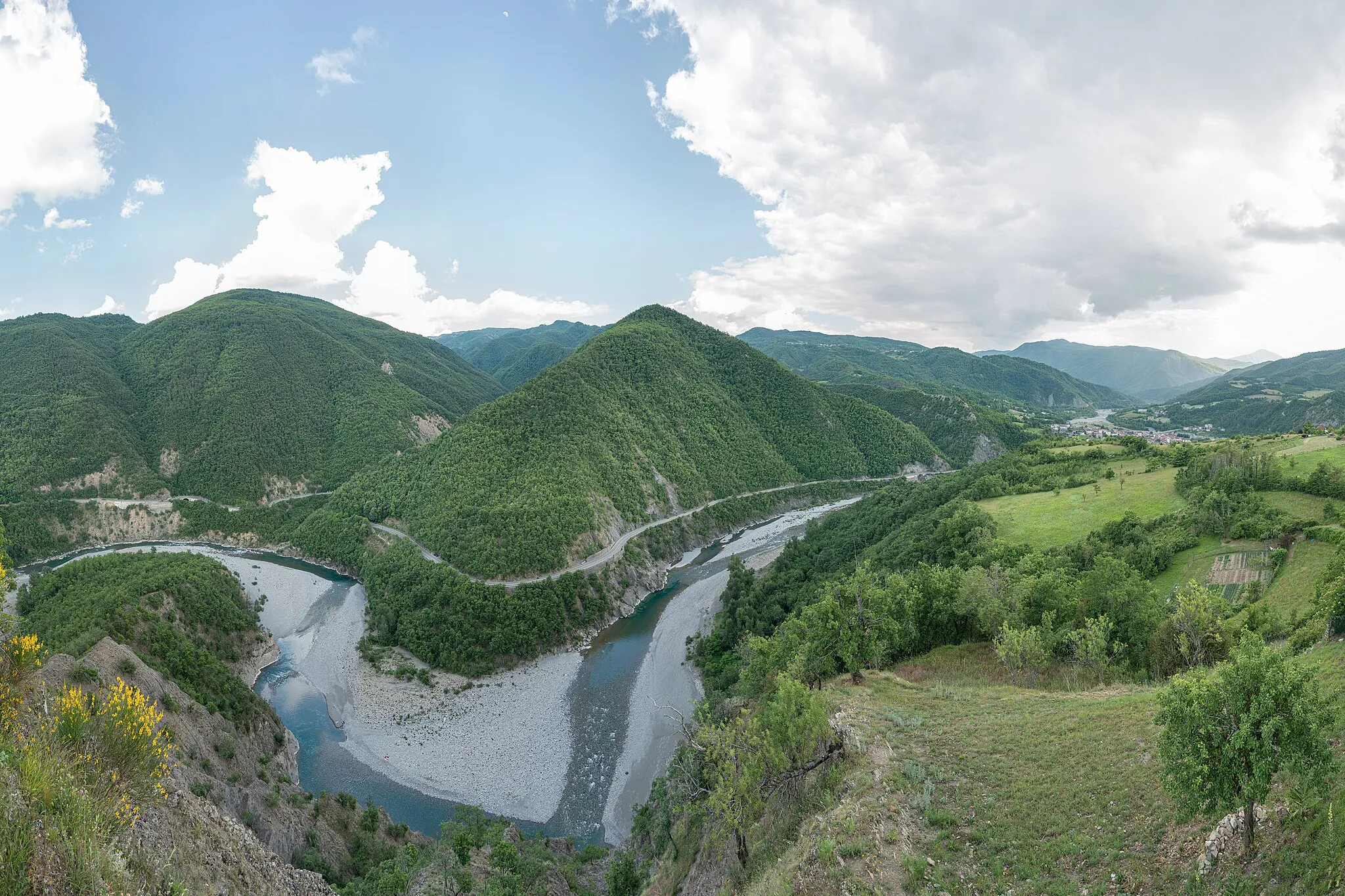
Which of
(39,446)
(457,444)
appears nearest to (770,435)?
(457,444)

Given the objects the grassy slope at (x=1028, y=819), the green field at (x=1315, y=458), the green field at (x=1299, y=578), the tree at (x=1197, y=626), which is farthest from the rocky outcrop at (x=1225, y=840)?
the green field at (x=1315, y=458)

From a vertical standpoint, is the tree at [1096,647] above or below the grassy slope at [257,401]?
below

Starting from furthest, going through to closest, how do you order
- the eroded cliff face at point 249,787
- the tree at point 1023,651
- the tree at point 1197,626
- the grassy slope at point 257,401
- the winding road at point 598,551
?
the grassy slope at point 257,401
the winding road at point 598,551
the tree at point 1023,651
the tree at point 1197,626
the eroded cliff face at point 249,787

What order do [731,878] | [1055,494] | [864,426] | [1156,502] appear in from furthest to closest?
[864,426] < [1055,494] < [1156,502] < [731,878]

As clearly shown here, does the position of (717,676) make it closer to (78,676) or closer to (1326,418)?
(78,676)

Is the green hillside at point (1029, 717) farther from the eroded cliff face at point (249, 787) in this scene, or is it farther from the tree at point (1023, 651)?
the eroded cliff face at point (249, 787)
